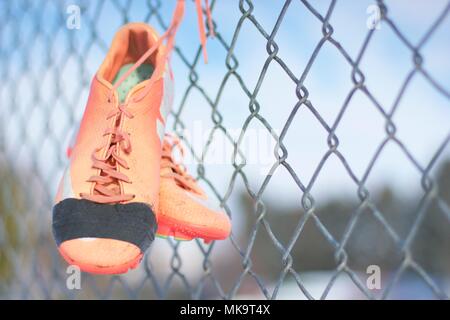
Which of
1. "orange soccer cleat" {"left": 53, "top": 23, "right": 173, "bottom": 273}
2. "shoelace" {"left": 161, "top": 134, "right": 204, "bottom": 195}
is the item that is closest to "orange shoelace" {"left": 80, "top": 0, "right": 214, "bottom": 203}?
"orange soccer cleat" {"left": 53, "top": 23, "right": 173, "bottom": 273}

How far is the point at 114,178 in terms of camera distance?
102 centimetres

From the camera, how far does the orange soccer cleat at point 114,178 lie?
3.09 feet

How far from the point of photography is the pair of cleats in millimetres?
947

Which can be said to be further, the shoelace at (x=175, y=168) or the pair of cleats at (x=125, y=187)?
the shoelace at (x=175, y=168)

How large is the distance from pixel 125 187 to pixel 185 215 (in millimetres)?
118

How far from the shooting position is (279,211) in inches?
922

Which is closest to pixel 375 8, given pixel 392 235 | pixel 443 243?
pixel 392 235

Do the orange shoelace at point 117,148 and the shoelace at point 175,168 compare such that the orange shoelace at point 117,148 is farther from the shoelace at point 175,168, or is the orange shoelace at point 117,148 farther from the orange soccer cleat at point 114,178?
the shoelace at point 175,168

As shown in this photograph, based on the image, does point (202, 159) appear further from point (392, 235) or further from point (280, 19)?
point (392, 235)

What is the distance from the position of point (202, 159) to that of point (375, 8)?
0.56 metres

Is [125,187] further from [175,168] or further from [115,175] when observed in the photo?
[175,168]

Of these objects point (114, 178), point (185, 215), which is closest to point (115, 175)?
point (114, 178)

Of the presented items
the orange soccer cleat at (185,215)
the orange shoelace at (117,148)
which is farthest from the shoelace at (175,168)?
the orange shoelace at (117,148)

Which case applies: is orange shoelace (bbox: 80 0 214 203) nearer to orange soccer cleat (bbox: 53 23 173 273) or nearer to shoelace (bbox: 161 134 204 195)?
orange soccer cleat (bbox: 53 23 173 273)
